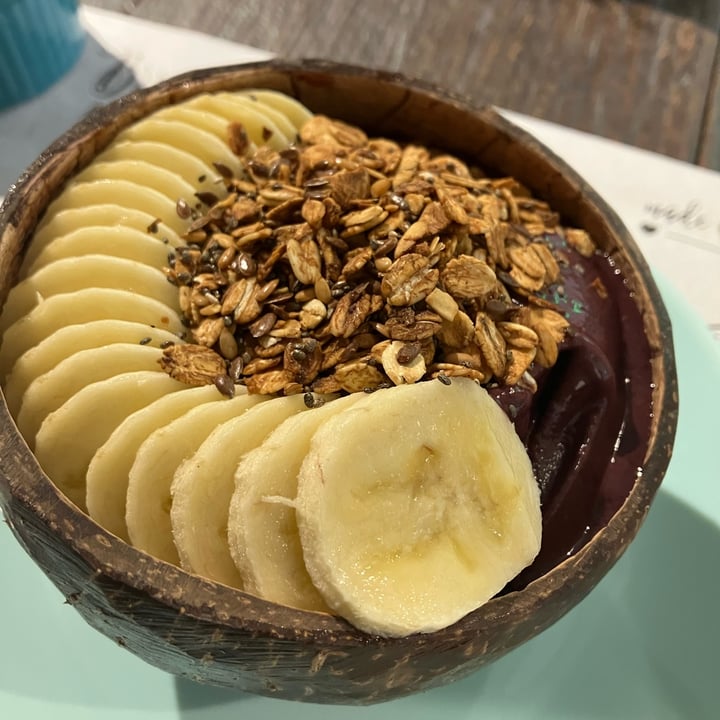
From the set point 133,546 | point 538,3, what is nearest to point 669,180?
point 538,3

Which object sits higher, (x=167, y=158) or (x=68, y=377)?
(x=167, y=158)

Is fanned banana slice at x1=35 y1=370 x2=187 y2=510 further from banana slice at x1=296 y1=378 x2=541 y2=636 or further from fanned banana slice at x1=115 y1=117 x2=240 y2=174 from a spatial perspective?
fanned banana slice at x1=115 y1=117 x2=240 y2=174

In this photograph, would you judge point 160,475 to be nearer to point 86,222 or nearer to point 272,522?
point 272,522

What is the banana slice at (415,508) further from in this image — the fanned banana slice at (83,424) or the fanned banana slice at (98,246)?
the fanned banana slice at (98,246)

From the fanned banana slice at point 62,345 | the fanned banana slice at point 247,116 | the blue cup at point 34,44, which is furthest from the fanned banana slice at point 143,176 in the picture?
the blue cup at point 34,44

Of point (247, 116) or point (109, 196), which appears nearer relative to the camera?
point (109, 196)

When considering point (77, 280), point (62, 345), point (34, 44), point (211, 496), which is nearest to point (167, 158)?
point (77, 280)

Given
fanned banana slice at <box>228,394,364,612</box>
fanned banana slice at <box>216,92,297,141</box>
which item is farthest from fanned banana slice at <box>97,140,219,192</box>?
fanned banana slice at <box>228,394,364,612</box>
